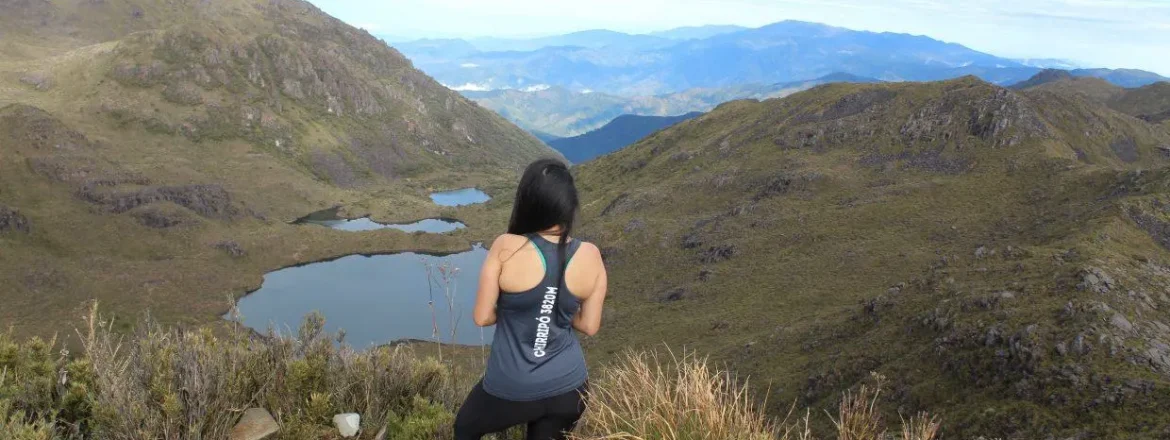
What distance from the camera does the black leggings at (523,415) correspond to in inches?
200

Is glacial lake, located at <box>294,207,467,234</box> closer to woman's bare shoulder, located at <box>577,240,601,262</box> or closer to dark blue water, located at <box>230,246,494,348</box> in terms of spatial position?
dark blue water, located at <box>230,246,494,348</box>

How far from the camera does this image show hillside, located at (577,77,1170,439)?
19.0 m

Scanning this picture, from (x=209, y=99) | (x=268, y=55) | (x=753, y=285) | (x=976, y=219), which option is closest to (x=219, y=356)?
(x=753, y=285)

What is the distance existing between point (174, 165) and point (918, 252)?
132 meters

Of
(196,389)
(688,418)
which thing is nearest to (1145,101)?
(688,418)

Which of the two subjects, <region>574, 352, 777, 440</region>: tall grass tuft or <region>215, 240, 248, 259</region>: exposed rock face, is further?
<region>215, 240, 248, 259</region>: exposed rock face

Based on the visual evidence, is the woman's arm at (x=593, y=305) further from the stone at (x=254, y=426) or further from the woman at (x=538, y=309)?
the stone at (x=254, y=426)

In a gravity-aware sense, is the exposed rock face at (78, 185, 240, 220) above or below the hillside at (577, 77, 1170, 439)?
below

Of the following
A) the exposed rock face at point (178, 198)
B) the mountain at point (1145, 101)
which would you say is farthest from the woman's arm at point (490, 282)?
the mountain at point (1145, 101)

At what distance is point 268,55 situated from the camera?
183500 millimetres

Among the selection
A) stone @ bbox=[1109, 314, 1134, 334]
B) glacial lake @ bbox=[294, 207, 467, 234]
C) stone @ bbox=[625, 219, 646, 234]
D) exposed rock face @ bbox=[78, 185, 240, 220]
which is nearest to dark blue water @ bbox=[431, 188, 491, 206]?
glacial lake @ bbox=[294, 207, 467, 234]

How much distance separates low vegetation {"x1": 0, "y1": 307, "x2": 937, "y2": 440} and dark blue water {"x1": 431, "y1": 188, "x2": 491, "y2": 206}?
151 metres

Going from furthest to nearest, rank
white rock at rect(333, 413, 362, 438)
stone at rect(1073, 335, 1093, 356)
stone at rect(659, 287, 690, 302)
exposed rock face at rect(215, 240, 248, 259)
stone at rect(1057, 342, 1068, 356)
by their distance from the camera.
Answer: exposed rock face at rect(215, 240, 248, 259) → stone at rect(659, 287, 690, 302) → stone at rect(1057, 342, 1068, 356) → stone at rect(1073, 335, 1093, 356) → white rock at rect(333, 413, 362, 438)

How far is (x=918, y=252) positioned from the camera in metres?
44.8
